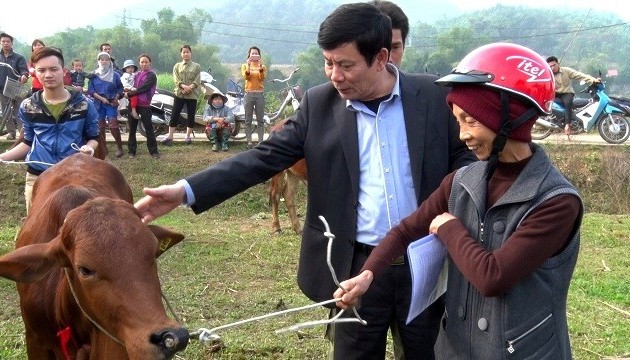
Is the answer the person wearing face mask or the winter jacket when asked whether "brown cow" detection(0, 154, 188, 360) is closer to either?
the winter jacket

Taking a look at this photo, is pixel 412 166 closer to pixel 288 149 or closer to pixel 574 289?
pixel 288 149

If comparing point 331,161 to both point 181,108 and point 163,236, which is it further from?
point 181,108

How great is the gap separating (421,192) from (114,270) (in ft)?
4.31

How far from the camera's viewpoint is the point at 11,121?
16125mm

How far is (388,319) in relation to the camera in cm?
373

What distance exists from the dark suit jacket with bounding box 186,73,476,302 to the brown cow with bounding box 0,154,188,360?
39 centimetres

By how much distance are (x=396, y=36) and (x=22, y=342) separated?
3506 millimetres

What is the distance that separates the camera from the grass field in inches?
242

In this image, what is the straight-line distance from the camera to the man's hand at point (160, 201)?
3.58m

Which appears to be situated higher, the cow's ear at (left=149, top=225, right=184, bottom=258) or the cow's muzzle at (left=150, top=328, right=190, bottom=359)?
the cow's ear at (left=149, top=225, right=184, bottom=258)

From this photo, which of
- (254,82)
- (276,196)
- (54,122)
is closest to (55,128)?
(54,122)

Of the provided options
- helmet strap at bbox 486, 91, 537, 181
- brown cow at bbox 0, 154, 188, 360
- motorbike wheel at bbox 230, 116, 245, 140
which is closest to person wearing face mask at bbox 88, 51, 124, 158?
motorbike wheel at bbox 230, 116, 245, 140

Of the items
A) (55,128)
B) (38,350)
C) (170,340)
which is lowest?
(38,350)

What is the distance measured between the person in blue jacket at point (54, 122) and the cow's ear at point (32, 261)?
310cm
